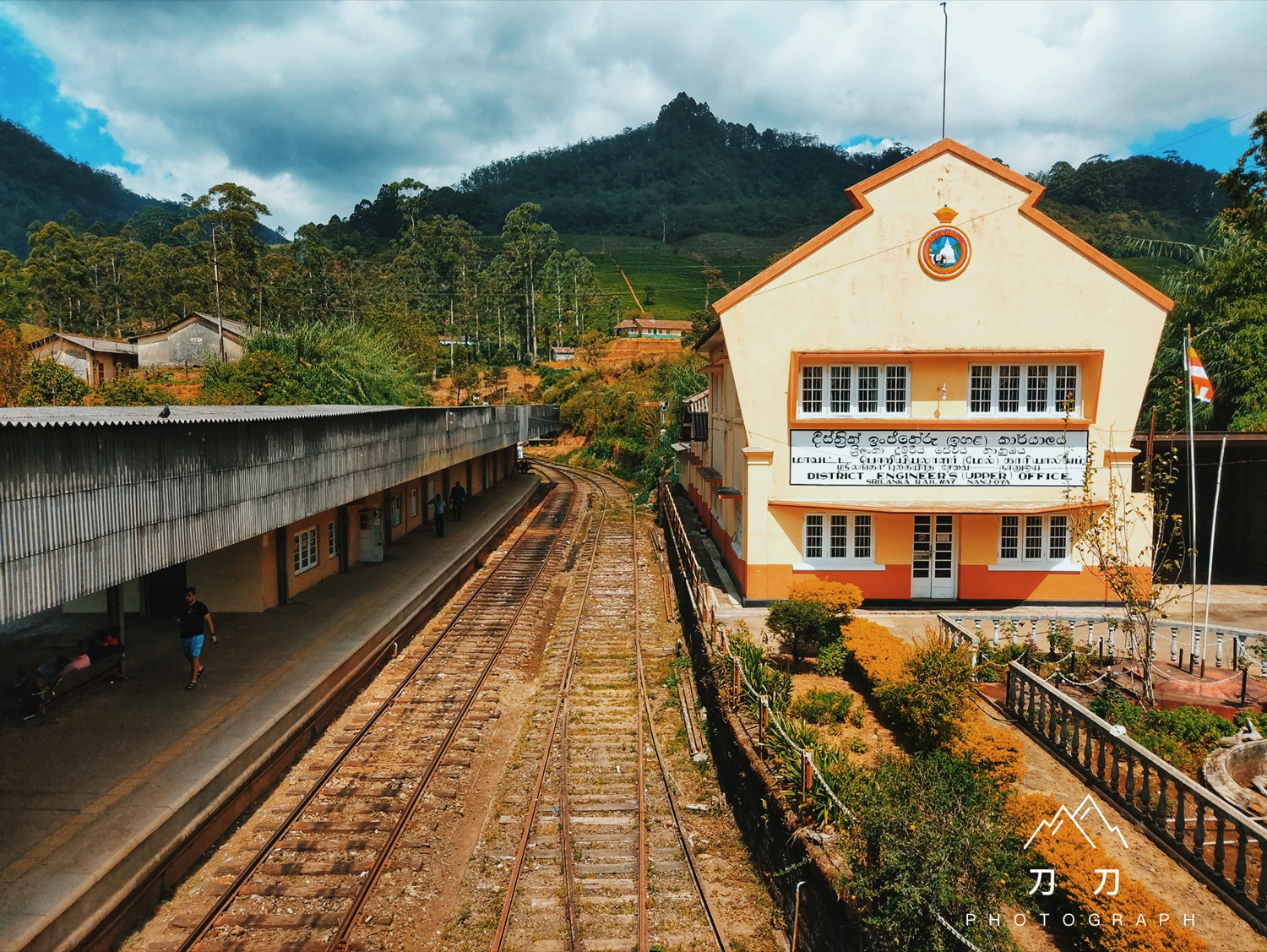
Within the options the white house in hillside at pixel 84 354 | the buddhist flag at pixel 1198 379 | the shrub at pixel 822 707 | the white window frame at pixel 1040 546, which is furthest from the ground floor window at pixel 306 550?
the white house in hillside at pixel 84 354

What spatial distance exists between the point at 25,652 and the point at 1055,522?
857 inches

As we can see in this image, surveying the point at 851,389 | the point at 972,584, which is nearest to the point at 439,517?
the point at 851,389

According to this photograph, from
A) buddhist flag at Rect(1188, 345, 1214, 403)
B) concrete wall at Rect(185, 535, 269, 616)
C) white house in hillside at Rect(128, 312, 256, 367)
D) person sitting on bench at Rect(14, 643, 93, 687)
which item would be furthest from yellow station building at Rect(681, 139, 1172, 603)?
white house in hillside at Rect(128, 312, 256, 367)

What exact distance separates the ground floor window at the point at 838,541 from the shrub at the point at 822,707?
6110 mm

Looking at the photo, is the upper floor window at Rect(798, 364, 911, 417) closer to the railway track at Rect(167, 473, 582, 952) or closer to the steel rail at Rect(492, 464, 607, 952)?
the steel rail at Rect(492, 464, 607, 952)

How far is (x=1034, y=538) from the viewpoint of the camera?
18.7 meters

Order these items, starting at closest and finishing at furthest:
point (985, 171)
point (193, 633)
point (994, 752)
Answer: point (994, 752) → point (193, 633) → point (985, 171)

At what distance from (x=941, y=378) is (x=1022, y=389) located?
1.91m

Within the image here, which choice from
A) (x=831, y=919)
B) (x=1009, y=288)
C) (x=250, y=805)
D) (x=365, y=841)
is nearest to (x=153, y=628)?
(x=250, y=805)

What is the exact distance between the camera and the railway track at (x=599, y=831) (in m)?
8.63

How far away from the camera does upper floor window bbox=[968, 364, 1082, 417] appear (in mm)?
18250

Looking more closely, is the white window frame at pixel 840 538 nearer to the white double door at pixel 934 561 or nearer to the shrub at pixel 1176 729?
the white double door at pixel 934 561

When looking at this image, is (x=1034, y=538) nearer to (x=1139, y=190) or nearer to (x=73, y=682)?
(x=73, y=682)

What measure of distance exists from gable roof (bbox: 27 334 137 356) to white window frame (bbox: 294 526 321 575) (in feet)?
128
